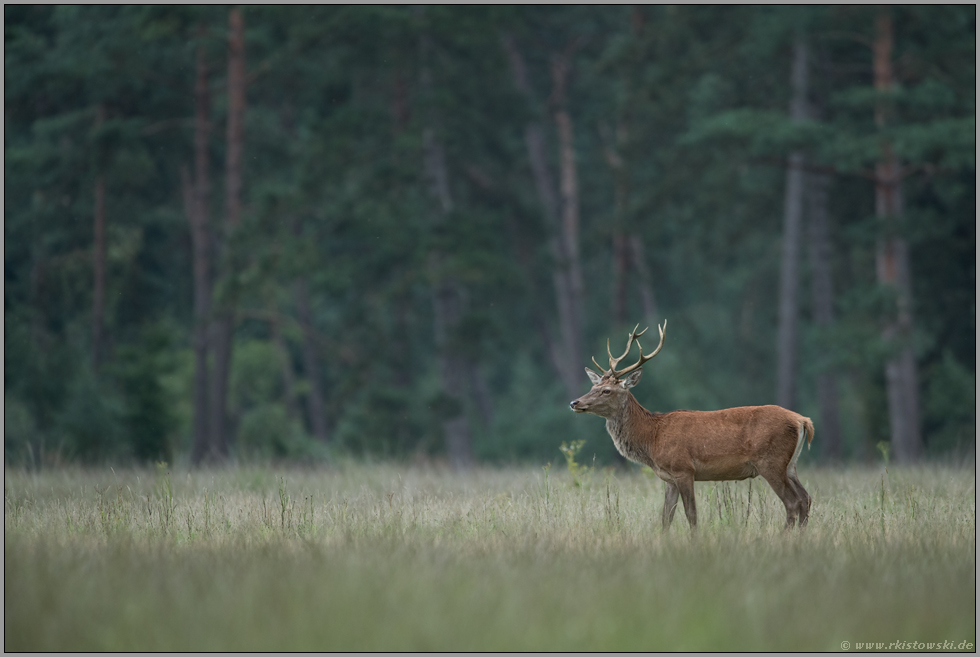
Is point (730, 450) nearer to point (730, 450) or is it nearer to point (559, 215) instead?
point (730, 450)

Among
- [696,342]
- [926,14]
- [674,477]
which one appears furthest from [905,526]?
[696,342]

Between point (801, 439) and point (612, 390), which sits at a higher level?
point (612, 390)

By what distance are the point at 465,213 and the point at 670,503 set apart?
1457 cm

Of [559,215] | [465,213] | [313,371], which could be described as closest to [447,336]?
[465,213]

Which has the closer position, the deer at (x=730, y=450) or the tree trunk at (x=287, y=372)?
the deer at (x=730, y=450)

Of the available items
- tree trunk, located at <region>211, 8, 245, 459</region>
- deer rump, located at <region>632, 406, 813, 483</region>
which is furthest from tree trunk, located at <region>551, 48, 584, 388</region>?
deer rump, located at <region>632, 406, 813, 483</region>

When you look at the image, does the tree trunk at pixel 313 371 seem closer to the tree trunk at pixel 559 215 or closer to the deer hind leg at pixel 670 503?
the tree trunk at pixel 559 215

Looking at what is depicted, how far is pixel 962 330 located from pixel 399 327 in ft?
38.3

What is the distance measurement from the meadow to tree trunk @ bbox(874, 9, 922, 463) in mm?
9065

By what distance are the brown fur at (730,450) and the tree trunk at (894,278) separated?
34.8 feet

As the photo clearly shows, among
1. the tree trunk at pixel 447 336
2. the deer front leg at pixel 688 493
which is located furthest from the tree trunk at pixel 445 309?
the deer front leg at pixel 688 493

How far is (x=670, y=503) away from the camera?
776 cm

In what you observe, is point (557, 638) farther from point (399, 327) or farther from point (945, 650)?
point (399, 327)

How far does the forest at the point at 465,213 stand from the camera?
1870 cm
